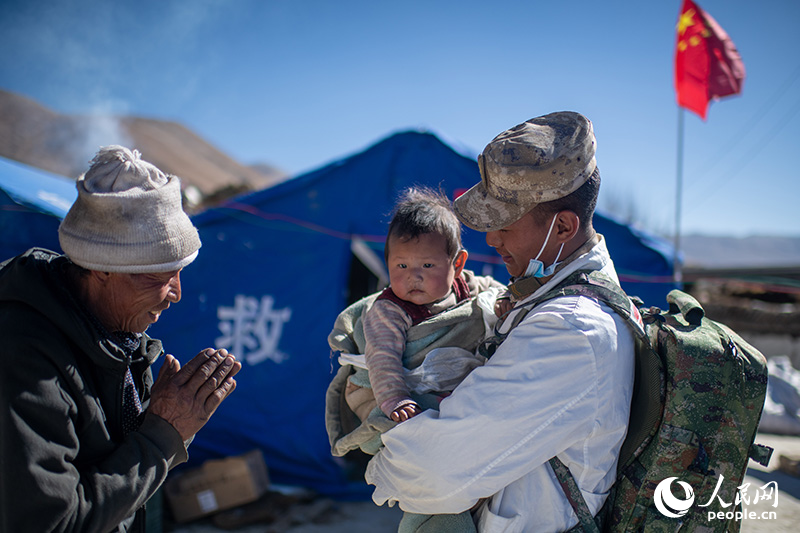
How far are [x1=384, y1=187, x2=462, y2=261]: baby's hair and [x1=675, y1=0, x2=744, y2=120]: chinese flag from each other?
6804 mm

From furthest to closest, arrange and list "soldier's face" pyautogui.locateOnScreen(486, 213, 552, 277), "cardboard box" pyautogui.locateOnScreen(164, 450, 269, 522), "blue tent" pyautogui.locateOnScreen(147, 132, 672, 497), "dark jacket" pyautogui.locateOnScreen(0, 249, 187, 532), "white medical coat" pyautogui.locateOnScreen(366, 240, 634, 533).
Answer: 1. "blue tent" pyautogui.locateOnScreen(147, 132, 672, 497)
2. "cardboard box" pyautogui.locateOnScreen(164, 450, 269, 522)
3. "soldier's face" pyautogui.locateOnScreen(486, 213, 552, 277)
4. "white medical coat" pyautogui.locateOnScreen(366, 240, 634, 533)
5. "dark jacket" pyautogui.locateOnScreen(0, 249, 187, 532)

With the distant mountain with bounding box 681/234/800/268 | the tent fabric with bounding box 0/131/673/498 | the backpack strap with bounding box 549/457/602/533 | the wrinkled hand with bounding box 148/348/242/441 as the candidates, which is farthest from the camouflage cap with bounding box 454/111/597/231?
the distant mountain with bounding box 681/234/800/268

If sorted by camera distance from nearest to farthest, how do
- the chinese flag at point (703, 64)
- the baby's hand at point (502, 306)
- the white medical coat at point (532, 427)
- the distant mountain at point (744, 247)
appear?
the white medical coat at point (532, 427) < the baby's hand at point (502, 306) < the chinese flag at point (703, 64) < the distant mountain at point (744, 247)

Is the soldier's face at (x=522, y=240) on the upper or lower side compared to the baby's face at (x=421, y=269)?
upper

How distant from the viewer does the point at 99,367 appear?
5.13ft

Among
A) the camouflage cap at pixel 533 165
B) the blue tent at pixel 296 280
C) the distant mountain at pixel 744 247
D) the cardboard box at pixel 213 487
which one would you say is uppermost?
the camouflage cap at pixel 533 165

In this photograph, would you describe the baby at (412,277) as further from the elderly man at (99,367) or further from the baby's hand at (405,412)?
the elderly man at (99,367)

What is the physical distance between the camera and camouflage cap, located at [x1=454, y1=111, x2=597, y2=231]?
162 cm

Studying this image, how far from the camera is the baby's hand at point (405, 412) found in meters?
1.70

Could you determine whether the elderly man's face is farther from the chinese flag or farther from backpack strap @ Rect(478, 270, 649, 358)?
the chinese flag

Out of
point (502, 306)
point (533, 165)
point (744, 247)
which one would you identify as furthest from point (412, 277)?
point (744, 247)

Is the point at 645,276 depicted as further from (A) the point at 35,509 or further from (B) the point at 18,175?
(B) the point at 18,175

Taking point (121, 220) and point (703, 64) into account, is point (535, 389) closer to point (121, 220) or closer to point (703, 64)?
point (121, 220)

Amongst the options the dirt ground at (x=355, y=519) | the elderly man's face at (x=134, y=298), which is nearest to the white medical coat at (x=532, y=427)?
the elderly man's face at (x=134, y=298)
